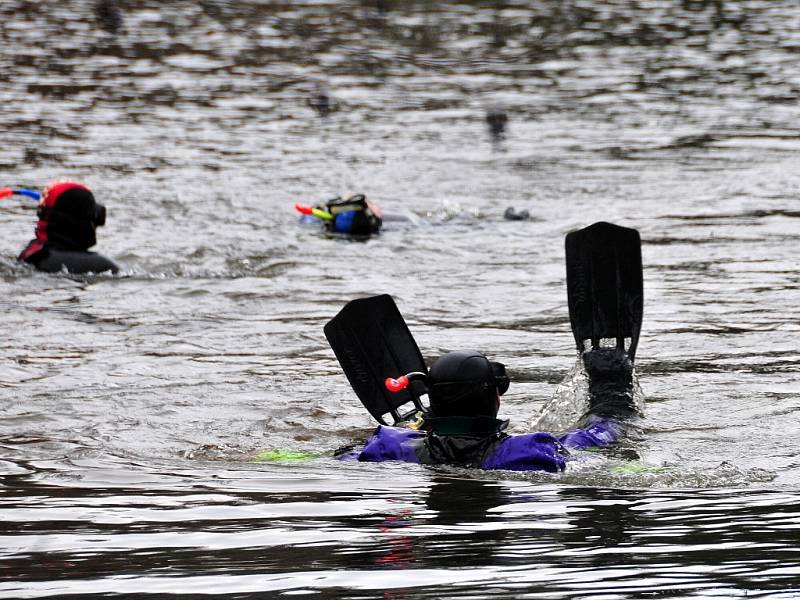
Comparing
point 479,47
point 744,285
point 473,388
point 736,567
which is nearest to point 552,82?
point 479,47

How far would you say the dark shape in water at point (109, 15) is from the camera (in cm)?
3139

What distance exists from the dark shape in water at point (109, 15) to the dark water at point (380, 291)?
1778mm

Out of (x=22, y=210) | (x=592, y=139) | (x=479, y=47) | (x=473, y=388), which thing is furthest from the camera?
(x=479, y=47)

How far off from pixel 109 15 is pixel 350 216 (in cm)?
2047

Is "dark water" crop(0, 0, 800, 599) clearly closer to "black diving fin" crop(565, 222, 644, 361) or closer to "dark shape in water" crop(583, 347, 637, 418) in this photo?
"dark shape in water" crop(583, 347, 637, 418)

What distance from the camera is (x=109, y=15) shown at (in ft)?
107

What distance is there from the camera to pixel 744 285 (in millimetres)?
11555

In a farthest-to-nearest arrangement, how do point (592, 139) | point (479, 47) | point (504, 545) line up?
1. point (479, 47)
2. point (592, 139)
3. point (504, 545)

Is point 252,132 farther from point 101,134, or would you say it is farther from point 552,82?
point 552,82

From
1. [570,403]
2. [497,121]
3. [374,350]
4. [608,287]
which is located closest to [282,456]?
[374,350]

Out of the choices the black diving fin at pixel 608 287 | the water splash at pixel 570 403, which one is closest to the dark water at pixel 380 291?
the water splash at pixel 570 403

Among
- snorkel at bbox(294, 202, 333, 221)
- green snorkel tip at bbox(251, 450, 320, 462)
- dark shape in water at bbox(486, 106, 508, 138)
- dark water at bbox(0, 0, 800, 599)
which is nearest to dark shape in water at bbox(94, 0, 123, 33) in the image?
dark water at bbox(0, 0, 800, 599)

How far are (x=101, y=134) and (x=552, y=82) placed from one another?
9024 mm

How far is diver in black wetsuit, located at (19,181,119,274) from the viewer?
11.8 metres
